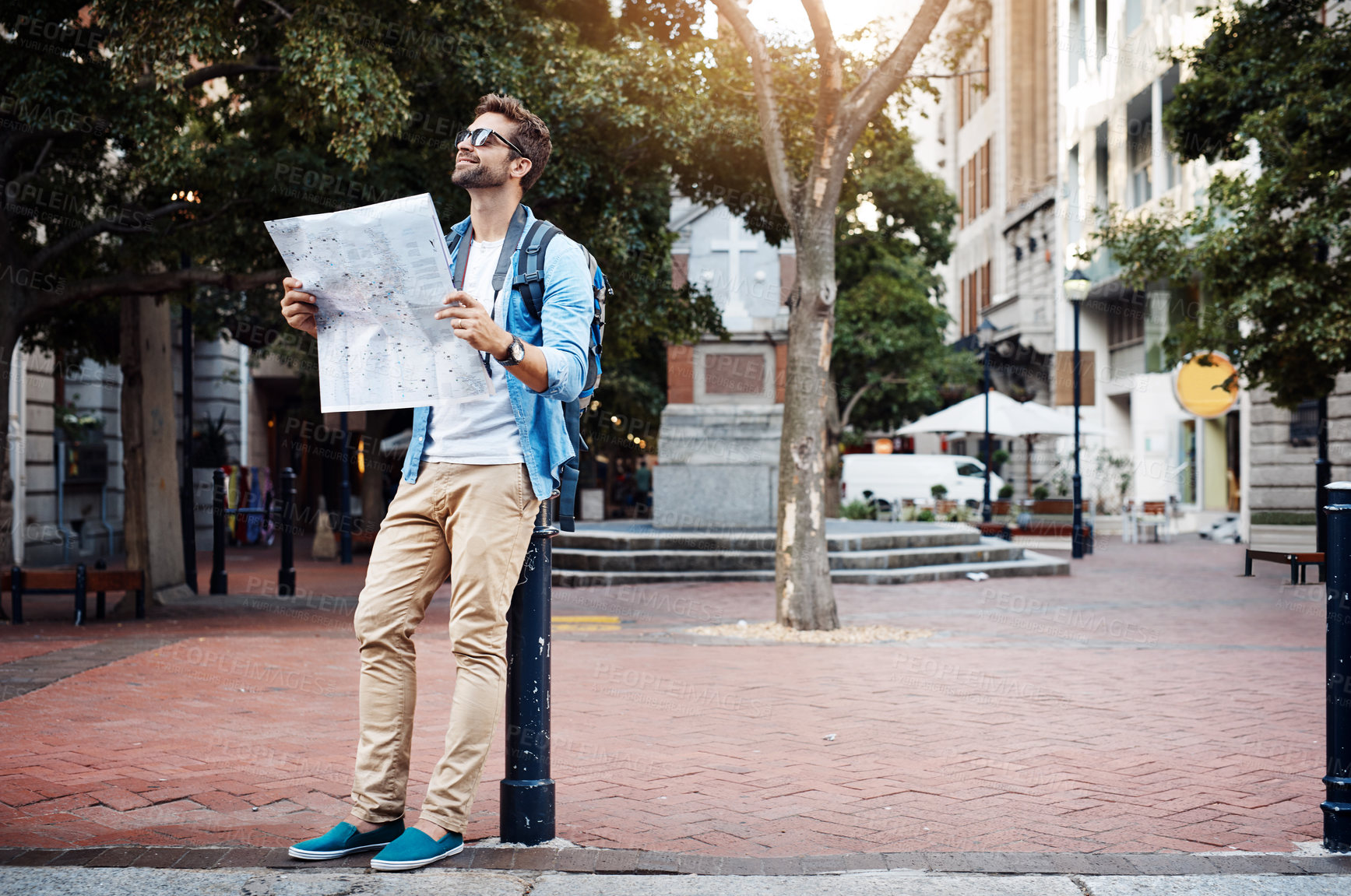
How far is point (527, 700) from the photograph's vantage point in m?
3.71

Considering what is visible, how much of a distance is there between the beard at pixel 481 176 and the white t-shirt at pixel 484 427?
234mm

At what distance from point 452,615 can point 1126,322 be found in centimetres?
3335

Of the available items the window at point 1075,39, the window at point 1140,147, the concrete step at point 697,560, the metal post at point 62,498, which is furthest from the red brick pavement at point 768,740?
the window at point 1075,39

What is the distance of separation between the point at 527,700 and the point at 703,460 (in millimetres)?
12188

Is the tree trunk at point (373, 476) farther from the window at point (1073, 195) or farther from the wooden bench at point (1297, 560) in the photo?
the window at point (1073, 195)

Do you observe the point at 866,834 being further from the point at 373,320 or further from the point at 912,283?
the point at 912,283

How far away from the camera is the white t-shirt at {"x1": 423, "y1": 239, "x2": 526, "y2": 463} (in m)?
3.54

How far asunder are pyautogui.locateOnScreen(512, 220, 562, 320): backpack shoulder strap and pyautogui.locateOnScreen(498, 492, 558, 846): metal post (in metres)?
0.57

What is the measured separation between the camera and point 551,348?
3326 millimetres

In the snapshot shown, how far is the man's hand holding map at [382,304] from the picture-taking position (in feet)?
10.6

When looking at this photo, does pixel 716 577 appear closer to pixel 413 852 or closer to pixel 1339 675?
pixel 1339 675

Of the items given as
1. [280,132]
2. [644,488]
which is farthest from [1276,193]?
[644,488]

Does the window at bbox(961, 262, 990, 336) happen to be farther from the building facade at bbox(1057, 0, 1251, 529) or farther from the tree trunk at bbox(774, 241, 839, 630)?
the tree trunk at bbox(774, 241, 839, 630)

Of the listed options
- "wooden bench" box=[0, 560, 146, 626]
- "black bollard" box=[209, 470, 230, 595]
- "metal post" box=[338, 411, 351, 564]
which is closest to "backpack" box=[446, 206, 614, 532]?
"wooden bench" box=[0, 560, 146, 626]
